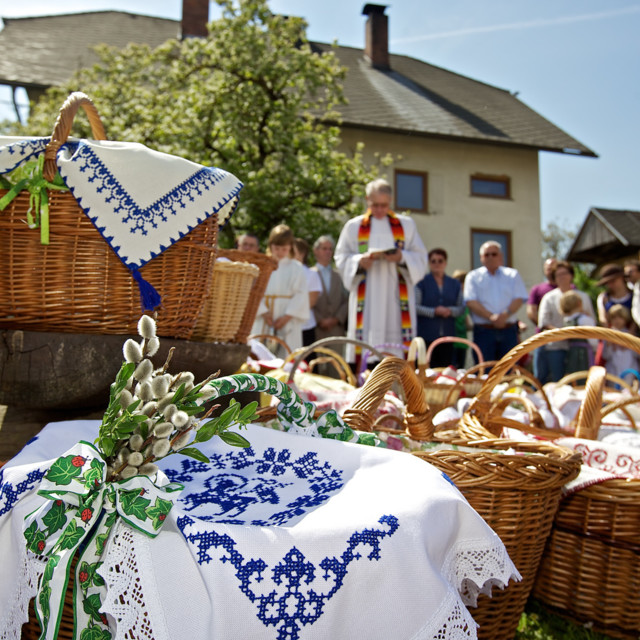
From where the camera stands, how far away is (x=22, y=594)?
1062 millimetres

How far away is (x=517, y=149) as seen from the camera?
16219mm

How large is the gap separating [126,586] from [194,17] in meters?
18.4

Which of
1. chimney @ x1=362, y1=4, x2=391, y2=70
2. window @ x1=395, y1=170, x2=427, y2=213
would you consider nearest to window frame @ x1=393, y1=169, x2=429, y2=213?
window @ x1=395, y1=170, x2=427, y2=213

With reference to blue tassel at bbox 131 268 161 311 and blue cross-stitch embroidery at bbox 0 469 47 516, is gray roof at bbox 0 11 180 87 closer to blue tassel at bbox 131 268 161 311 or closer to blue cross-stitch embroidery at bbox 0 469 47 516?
blue tassel at bbox 131 268 161 311

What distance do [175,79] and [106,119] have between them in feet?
4.69

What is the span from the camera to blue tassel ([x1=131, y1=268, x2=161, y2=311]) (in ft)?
5.93

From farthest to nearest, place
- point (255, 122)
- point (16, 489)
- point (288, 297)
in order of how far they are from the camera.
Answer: point (255, 122) → point (288, 297) → point (16, 489)

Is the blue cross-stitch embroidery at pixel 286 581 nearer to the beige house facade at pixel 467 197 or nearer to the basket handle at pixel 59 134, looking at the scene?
the basket handle at pixel 59 134

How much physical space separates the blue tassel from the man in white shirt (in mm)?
4937

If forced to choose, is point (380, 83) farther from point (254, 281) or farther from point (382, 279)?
point (254, 281)

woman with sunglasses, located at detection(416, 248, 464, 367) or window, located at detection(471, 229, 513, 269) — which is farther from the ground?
window, located at detection(471, 229, 513, 269)

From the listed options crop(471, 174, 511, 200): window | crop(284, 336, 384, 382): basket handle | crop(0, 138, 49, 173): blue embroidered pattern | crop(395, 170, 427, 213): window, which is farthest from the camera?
crop(471, 174, 511, 200): window

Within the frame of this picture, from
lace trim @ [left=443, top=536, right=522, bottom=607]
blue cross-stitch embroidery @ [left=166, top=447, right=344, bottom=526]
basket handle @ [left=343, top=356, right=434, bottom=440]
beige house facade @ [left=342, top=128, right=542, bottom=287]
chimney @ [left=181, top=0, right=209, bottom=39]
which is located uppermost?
chimney @ [left=181, top=0, right=209, bottom=39]

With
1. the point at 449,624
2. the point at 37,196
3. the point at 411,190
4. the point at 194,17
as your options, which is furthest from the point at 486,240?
the point at 449,624
